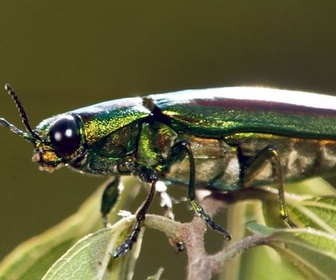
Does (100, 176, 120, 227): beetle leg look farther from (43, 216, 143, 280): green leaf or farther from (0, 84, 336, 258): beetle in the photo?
(43, 216, 143, 280): green leaf

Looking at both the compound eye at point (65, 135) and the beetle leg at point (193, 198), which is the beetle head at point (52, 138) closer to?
the compound eye at point (65, 135)

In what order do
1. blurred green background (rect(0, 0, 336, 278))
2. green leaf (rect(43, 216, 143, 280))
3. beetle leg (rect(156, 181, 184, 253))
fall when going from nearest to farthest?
green leaf (rect(43, 216, 143, 280)), beetle leg (rect(156, 181, 184, 253)), blurred green background (rect(0, 0, 336, 278))

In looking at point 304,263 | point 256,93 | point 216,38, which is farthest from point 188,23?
point 304,263

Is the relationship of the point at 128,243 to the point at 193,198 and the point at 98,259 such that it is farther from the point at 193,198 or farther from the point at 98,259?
the point at 193,198

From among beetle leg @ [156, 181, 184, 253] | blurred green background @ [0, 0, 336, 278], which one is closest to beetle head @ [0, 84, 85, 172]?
beetle leg @ [156, 181, 184, 253]

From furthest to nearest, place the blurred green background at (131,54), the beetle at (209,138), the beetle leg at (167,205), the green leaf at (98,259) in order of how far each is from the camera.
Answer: the blurred green background at (131,54) → the beetle at (209,138) → the beetle leg at (167,205) → the green leaf at (98,259)

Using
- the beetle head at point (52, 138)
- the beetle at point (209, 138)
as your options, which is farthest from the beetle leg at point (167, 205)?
the beetle head at point (52, 138)

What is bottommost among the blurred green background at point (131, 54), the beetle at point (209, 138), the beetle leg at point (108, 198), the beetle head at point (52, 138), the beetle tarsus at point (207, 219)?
the beetle tarsus at point (207, 219)
